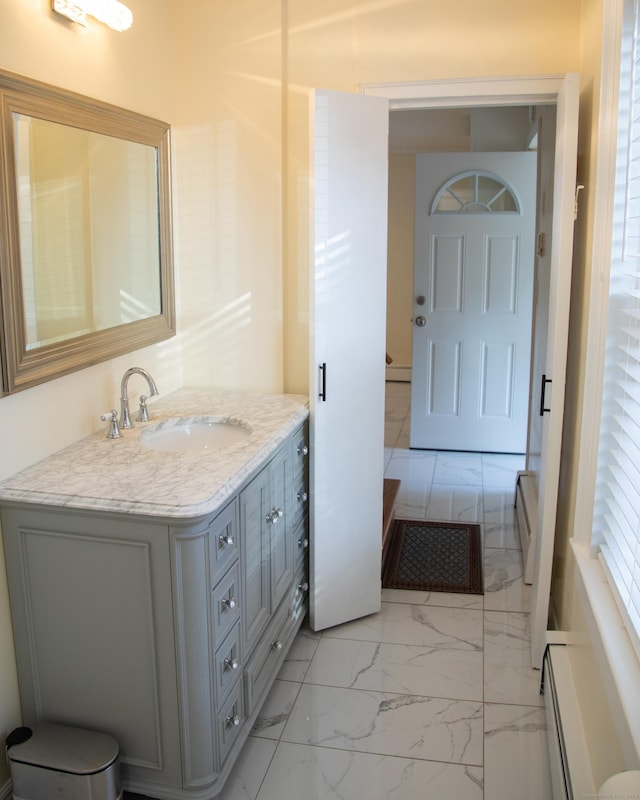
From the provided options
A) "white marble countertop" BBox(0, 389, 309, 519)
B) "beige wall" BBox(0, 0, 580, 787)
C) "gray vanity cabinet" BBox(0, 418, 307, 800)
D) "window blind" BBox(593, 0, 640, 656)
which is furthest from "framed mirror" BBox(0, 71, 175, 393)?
"window blind" BBox(593, 0, 640, 656)

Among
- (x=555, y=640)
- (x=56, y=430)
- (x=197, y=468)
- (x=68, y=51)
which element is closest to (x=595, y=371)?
(x=555, y=640)

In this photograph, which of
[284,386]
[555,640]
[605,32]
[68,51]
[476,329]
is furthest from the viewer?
[476,329]

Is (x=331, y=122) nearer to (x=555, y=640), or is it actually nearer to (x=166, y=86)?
(x=166, y=86)

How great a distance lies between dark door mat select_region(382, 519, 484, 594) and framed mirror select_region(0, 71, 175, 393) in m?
1.51

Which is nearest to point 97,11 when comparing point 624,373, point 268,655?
point 624,373

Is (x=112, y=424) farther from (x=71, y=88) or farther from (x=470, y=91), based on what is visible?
(x=470, y=91)

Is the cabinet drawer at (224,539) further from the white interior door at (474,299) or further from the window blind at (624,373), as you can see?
the white interior door at (474,299)

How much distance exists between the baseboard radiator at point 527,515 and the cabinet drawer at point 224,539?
1.65 m

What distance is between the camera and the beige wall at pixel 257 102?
2.86 metres

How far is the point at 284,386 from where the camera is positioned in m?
3.23

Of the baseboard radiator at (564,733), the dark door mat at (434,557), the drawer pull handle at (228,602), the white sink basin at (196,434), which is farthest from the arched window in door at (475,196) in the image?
the drawer pull handle at (228,602)

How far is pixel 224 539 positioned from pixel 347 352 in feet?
3.42

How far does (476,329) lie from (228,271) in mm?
2539

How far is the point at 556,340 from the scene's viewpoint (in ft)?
8.64
